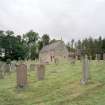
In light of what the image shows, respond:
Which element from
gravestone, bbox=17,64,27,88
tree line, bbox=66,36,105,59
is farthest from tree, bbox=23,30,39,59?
gravestone, bbox=17,64,27,88

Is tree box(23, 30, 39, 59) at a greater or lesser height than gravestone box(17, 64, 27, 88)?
greater

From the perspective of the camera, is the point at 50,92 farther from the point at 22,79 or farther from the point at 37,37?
the point at 37,37

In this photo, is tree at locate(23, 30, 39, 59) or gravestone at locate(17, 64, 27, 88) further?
tree at locate(23, 30, 39, 59)

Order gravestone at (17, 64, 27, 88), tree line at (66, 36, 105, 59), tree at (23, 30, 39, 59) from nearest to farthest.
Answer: gravestone at (17, 64, 27, 88)
tree line at (66, 36, 105, 59)
tree at (23, 30, 39, 59)

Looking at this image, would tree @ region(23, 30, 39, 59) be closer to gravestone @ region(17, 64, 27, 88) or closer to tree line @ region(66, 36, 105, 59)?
tree line @ region(66, 36, 105, 59)

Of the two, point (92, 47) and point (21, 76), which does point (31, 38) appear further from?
point (21, 76)

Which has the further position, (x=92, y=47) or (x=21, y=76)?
(x=92, y=47)

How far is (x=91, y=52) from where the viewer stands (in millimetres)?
61969

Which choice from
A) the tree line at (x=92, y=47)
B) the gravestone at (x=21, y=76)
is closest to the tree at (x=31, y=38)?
the tree line at (x=92, y=47)

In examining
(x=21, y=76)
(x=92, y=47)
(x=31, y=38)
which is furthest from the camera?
(x=31, y=38)

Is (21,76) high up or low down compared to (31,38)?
down

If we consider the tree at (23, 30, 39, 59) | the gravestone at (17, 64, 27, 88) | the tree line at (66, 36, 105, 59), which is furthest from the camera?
the tree at (23, 30, 39, 59)

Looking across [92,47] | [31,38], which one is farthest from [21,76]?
[31,38]

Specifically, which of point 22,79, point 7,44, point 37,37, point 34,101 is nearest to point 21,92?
point 22,79
